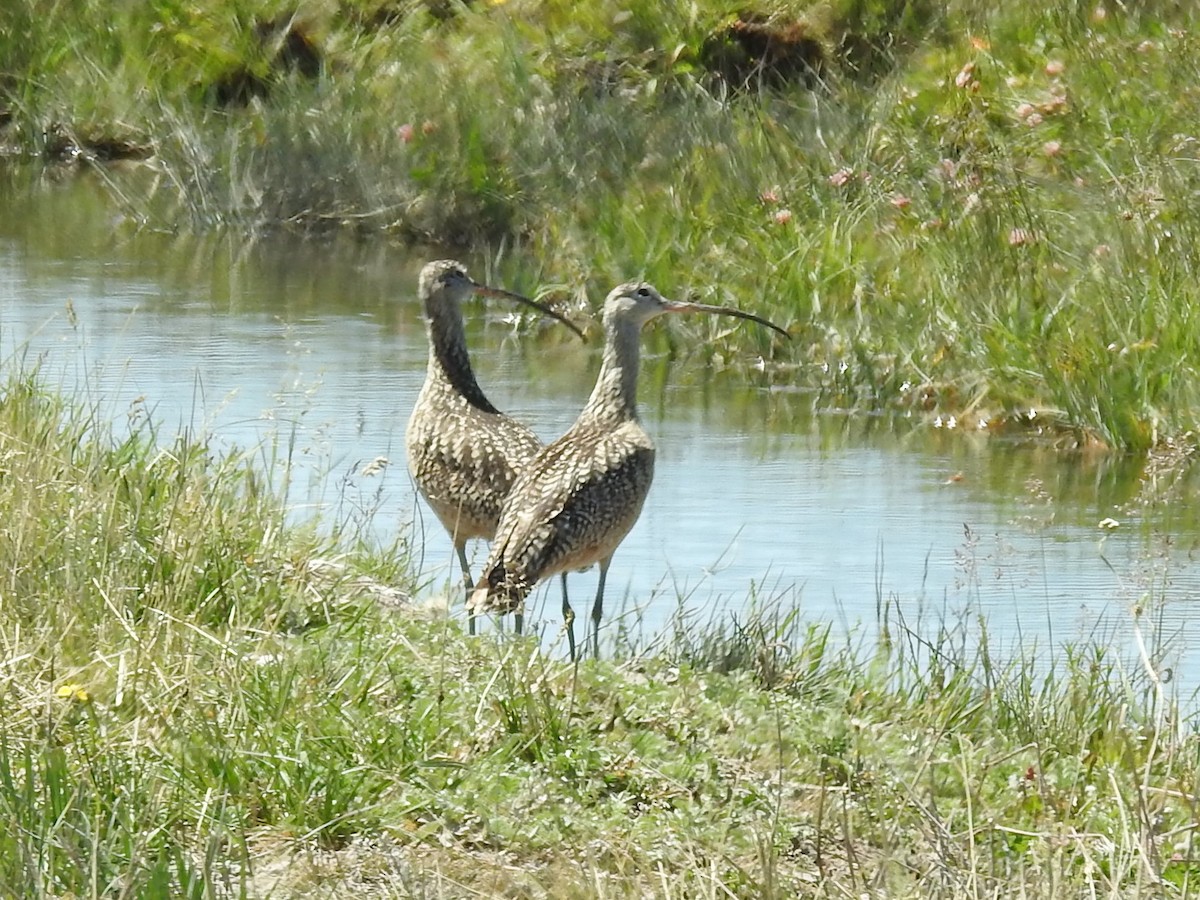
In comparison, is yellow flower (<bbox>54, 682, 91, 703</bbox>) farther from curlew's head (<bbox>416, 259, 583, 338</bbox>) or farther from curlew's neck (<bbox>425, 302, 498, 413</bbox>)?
curlew's head (<bbox>416, 259, 583, 338</bbox>)

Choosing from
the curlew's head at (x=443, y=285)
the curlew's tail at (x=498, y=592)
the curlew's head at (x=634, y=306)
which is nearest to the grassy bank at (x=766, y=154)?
the curlew's head at (x=634, y=306)

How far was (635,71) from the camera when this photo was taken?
17.2m

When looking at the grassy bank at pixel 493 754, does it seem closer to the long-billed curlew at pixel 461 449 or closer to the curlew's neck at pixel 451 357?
the long-billed curlew at pixel 461 449

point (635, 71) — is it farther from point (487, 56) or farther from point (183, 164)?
point (183, 164)

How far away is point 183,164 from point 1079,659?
39.9ft

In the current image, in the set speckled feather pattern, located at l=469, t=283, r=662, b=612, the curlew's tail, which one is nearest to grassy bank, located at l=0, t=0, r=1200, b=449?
speckled feather pattern, located at l=469, t=283, r=662, b=612

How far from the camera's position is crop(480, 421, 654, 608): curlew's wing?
716cm

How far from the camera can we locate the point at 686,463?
1000cm

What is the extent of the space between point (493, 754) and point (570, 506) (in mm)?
1978

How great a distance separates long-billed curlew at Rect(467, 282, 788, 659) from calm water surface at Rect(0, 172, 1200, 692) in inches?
9.5

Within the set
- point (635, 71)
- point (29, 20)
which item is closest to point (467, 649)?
point (635, 71)

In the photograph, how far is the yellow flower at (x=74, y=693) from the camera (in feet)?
17.5

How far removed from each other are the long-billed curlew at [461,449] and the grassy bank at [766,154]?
2.95 meters

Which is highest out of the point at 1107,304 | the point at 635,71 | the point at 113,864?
the point at 635,71
